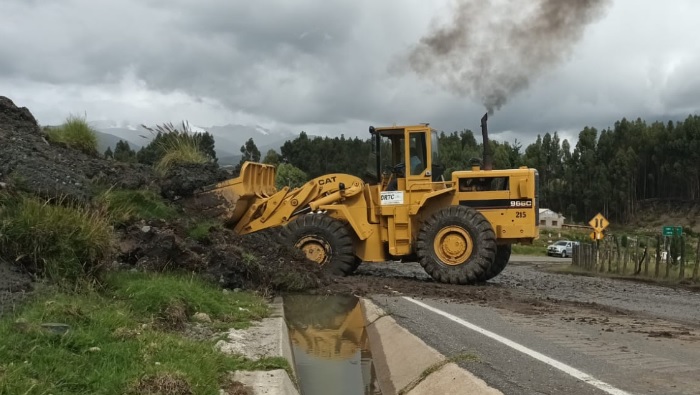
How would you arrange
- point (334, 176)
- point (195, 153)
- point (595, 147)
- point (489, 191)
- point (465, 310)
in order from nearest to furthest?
point (465, 310)
point (489, 191)
point (334, 176)
point (195, 153)
point (595, 147)

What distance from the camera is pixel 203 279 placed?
10.2 meters

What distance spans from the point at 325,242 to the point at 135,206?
421 centimetres

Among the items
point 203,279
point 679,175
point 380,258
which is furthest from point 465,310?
point 679,175

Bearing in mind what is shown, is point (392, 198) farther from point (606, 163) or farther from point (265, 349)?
point (606, 163)

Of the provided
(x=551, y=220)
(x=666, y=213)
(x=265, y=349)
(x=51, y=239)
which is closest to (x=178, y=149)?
(x=51, y=239)

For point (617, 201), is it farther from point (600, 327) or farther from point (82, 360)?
point (82, 360)

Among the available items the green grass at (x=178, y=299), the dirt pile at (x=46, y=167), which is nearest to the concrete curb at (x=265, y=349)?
the green grass at (x=178, y=299)

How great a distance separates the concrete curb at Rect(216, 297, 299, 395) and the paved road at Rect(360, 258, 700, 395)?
1.60 meters

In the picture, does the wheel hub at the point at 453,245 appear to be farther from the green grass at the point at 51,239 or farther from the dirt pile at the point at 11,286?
the dirt pile at the point at 11,286

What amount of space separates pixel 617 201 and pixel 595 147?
1087 centimetres

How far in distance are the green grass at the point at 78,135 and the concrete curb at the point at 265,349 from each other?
29.9 ft

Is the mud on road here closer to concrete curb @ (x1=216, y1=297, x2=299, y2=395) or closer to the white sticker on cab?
the white sticker on cab

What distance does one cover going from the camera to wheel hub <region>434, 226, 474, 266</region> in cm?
1413

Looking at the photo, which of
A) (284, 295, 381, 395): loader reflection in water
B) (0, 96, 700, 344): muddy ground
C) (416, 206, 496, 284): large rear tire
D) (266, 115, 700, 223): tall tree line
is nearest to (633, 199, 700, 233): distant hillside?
(266, 115, 700, 223): tall tree line
